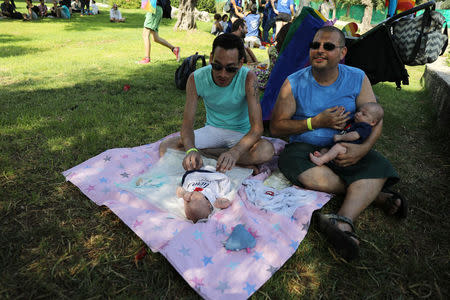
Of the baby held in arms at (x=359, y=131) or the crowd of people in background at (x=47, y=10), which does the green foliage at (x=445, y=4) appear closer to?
the crowd of people in background at (x=47, y=10)

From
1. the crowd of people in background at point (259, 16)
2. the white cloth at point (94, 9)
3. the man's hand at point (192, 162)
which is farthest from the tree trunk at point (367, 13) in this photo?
the man's hand at point (192, 162)

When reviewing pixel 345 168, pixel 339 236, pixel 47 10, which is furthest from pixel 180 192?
pixel 47 10

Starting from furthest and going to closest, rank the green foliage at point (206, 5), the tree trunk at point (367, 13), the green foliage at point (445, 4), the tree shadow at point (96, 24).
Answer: the green foliage at point (206, 5)
the green foliage at point (445, 4)
the tree trunk at point (367, 13)
the tree shadow at point (96, 24)

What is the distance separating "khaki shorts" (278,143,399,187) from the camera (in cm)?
254

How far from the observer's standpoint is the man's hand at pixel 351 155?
8.53 feet

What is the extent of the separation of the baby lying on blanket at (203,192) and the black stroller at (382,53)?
2454 mm

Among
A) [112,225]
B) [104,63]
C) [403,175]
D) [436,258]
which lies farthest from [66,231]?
[104,63]

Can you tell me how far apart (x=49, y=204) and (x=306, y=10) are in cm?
345

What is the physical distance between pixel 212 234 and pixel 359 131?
5.26 ft

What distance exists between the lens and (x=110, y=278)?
1900 millimetres

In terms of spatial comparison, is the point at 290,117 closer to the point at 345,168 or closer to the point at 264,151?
the point at 264,151

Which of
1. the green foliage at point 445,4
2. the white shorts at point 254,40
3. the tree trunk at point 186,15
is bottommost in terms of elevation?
the white shorts at point 254,40

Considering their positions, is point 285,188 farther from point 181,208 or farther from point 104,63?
point 104,63

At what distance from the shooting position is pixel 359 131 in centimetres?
265
